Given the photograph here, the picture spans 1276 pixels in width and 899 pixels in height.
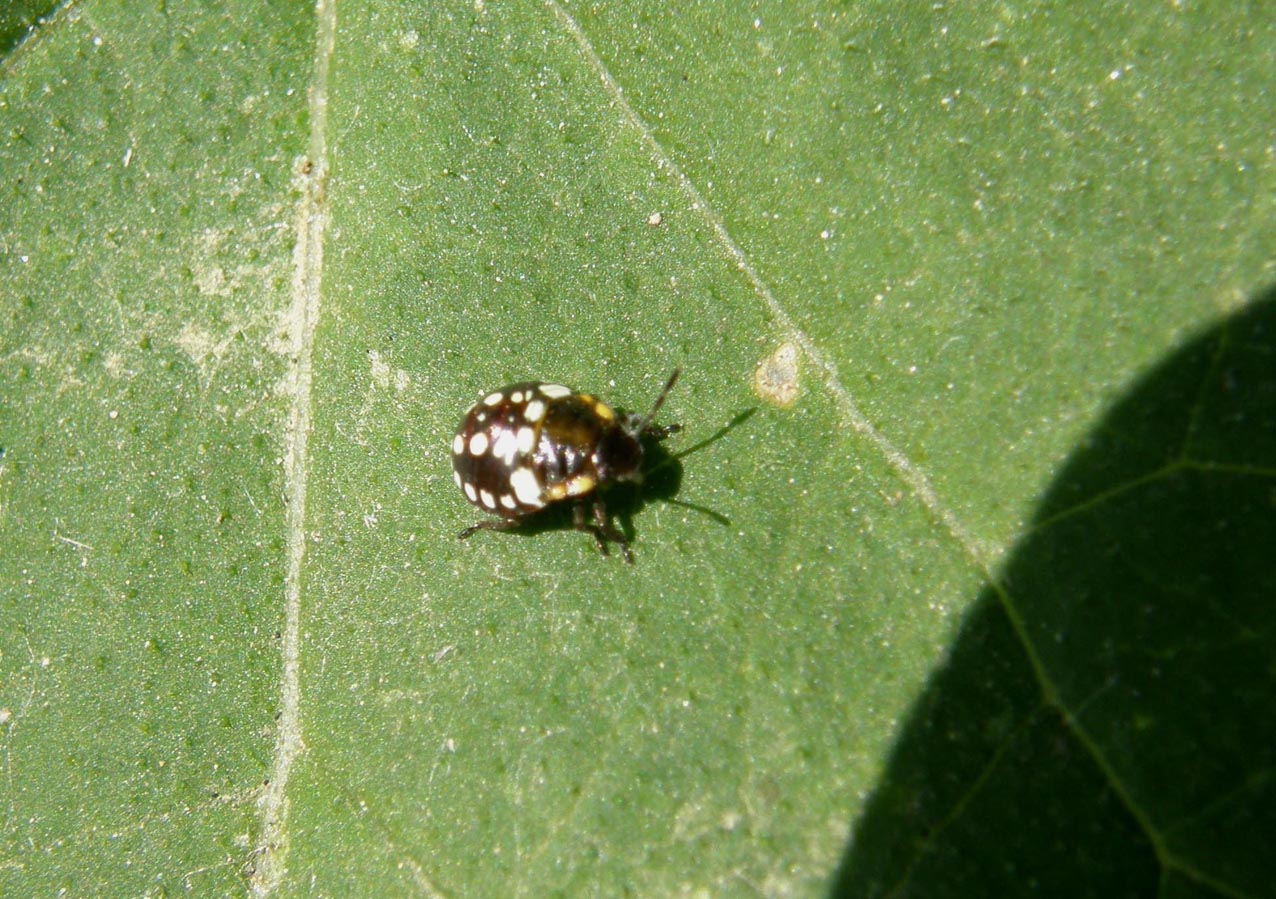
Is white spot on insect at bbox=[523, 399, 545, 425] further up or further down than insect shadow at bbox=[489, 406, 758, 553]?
further up

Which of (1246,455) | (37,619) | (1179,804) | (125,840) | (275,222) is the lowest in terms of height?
(1179,804)

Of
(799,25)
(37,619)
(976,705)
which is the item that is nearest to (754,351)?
(799,25)

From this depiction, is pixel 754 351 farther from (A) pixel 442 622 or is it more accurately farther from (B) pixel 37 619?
(B) pixel 37 619

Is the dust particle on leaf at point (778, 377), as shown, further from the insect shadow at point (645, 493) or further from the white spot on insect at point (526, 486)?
the white spot on insect at point (526, 486)

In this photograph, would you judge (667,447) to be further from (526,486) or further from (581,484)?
(526,486)

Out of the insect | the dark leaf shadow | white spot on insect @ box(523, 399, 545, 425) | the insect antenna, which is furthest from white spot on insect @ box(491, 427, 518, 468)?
the dark leaf shadow

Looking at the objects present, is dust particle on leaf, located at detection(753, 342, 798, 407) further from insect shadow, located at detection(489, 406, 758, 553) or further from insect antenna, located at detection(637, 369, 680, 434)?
insect antenna, located at detection(637, 369, 680, 434)
